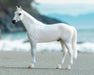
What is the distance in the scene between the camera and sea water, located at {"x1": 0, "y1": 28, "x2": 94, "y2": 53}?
1374 centimetres

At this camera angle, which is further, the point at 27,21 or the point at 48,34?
the point at 27,21

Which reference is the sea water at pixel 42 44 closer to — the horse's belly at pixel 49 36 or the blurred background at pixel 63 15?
the blurred background at pixel 63 15

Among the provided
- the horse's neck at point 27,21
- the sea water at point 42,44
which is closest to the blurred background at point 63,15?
the sea water at point 42,44

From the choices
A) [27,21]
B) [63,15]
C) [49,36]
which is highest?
[27,21]

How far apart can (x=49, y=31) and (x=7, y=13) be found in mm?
14702

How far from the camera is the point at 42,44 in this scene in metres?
14.4

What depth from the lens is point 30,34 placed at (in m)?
6.90

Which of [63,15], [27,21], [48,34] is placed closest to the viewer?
[48,34]

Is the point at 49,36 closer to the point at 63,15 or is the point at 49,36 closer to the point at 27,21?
the point at 27,21

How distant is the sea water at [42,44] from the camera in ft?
45.1

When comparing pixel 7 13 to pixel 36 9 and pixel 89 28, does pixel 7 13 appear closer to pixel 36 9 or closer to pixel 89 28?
pixel 36 9

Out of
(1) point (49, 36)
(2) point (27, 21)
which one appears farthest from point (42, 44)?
(1) point (49, 36)

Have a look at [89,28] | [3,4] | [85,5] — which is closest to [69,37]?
[89,28]

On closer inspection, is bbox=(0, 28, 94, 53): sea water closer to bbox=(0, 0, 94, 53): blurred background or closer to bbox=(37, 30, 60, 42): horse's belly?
bbox=(0, 0, 94, 53): blurred background
